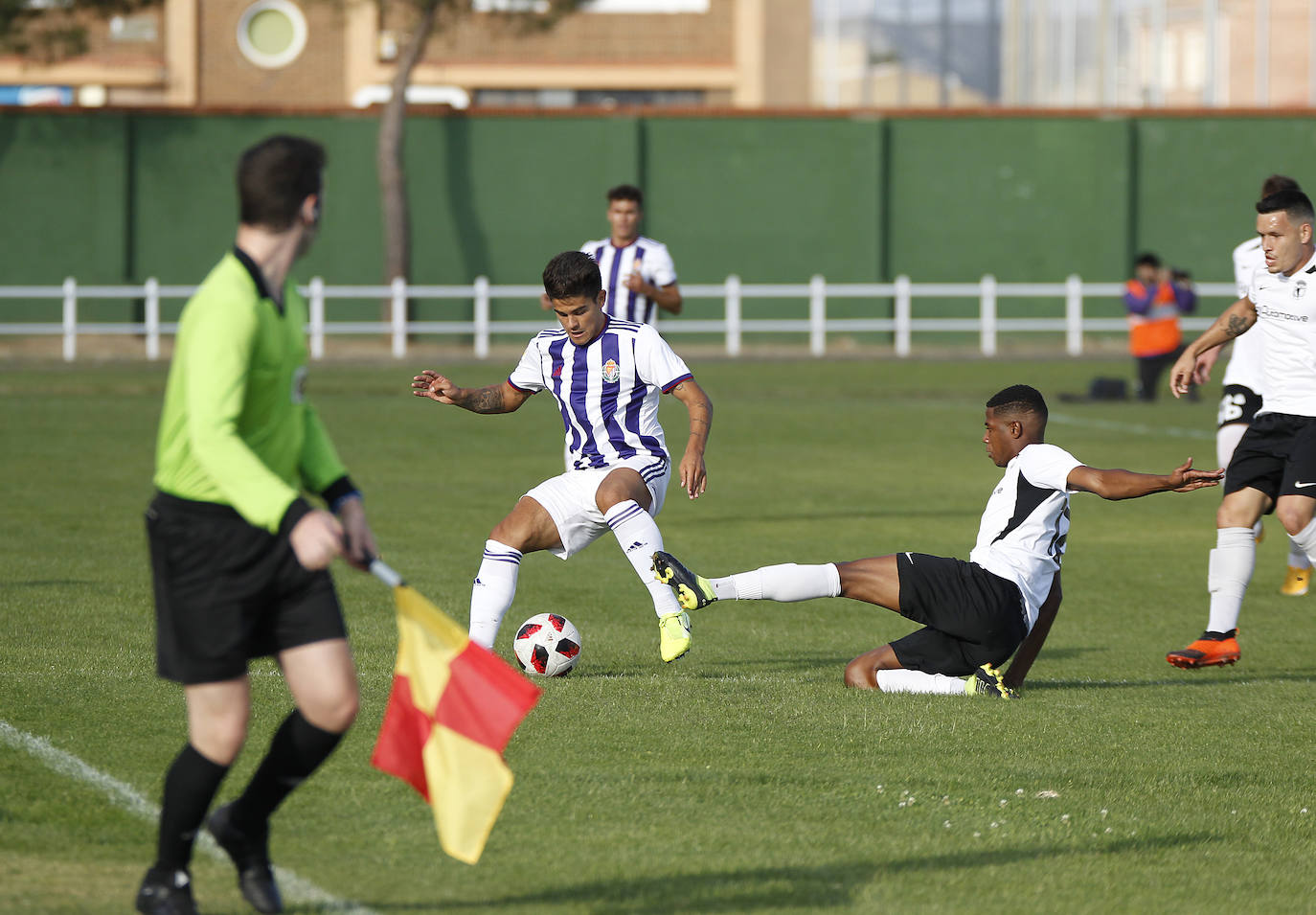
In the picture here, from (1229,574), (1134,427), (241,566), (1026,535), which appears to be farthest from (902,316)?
(241,566)

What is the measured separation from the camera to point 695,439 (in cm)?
822

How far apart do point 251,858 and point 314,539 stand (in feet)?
3.35

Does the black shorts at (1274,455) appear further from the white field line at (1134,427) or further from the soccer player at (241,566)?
the white field line at (1134,427)

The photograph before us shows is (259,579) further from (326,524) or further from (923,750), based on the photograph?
(923,750)

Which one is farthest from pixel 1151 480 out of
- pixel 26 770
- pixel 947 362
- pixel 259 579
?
pixel 947 362

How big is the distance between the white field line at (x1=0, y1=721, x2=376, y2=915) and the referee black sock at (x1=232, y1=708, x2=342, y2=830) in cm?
31

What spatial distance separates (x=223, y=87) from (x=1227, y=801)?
1814 inches

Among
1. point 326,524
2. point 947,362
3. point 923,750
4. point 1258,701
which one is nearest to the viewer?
point 326,524

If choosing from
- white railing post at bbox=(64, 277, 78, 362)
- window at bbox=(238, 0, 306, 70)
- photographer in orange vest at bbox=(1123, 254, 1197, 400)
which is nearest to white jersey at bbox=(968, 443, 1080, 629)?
photographer in orange vest at bbox=(1123, 254, 1197, 400)

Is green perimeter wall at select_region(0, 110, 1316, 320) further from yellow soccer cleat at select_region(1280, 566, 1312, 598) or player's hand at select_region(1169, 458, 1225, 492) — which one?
player's hand at select_region(1169, 458, 1225, 492)

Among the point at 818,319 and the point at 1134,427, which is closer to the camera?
the point at 1134,427

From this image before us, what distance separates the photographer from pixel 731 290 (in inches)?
1284

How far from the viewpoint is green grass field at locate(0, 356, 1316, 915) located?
17.1ft

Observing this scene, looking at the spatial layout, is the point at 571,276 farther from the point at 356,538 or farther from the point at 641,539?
the point at 356,538
